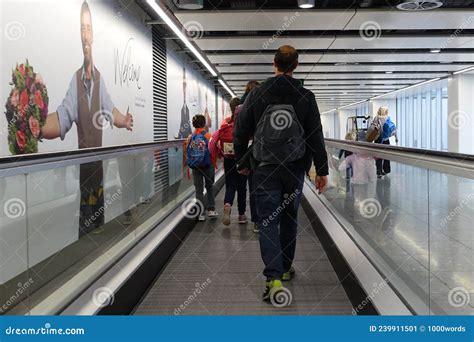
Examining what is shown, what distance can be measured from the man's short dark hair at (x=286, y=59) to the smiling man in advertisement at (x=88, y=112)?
161 centimetres

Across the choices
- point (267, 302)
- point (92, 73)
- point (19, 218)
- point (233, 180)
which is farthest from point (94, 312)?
point (92, 73)

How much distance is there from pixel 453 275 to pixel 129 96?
6.09 meters

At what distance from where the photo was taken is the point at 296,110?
3305 millimetres

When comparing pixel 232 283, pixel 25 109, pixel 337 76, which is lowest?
pixel 232 283

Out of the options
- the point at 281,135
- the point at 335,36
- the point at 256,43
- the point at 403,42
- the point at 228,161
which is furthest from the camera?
the point at 403,42

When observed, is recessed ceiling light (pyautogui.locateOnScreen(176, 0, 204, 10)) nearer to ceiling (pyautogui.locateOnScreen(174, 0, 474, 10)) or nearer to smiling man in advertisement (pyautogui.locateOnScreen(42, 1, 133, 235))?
ceiling (pyautogui.locateOnScreen(174, 0, 474, 10))

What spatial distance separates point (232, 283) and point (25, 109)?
2467mm

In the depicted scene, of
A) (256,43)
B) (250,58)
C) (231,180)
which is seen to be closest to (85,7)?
(231,180)

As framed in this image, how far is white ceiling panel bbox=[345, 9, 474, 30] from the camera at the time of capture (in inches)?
315

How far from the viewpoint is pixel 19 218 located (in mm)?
2396

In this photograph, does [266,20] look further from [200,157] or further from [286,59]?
[286,59]

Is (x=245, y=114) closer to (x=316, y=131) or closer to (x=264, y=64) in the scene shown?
(x=316, y=131)

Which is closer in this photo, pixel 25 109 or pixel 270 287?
pixel 270 287

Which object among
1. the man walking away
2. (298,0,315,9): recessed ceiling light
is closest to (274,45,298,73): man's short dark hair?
the man walking away
